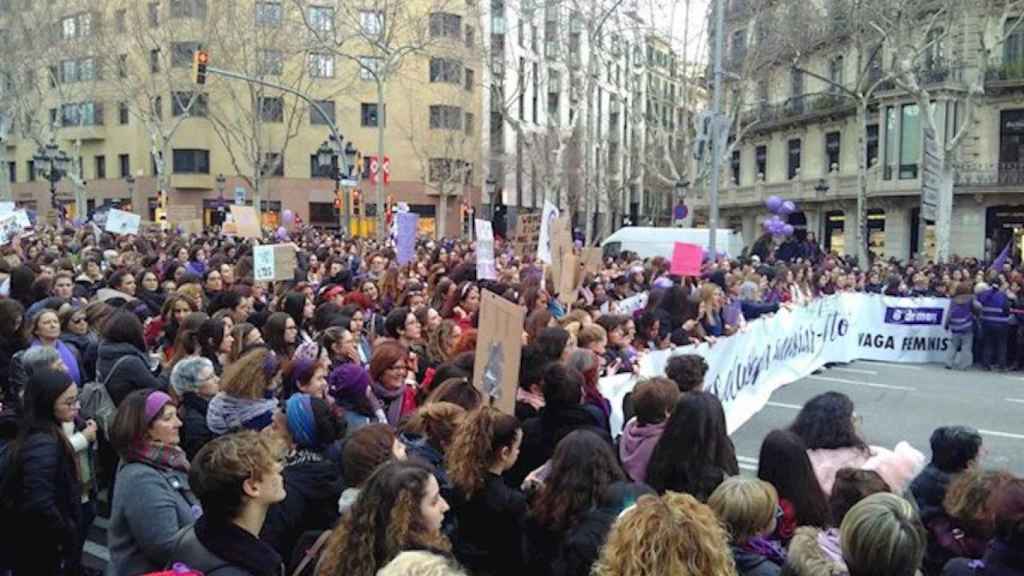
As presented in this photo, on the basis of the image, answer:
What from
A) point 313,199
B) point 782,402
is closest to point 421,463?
point 782,402

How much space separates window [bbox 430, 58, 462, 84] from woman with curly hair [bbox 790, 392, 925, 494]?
48253 mm

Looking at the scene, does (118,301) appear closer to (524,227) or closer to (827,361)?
(524,227)

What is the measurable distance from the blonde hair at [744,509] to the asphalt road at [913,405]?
5.25 metres

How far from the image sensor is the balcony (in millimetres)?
37062

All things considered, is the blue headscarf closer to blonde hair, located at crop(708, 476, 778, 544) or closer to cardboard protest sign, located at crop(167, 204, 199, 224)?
blonde hair, located at crop(708, 476, 778, 544)

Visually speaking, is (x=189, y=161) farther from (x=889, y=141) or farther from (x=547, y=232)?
(x=547, y=232)

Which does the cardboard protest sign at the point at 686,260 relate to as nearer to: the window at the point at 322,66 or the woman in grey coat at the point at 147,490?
the woman in grey coat at the point at 147,490

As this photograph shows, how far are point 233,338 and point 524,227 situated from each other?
31.2 feet

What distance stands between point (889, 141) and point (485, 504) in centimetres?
4062

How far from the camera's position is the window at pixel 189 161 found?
52.6 metres

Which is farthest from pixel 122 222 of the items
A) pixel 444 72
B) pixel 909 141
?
pixel 444 72

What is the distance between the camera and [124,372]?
5.66 meters

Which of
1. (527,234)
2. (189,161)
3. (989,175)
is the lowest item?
(527,234)

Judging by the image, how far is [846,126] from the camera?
4381 cm
